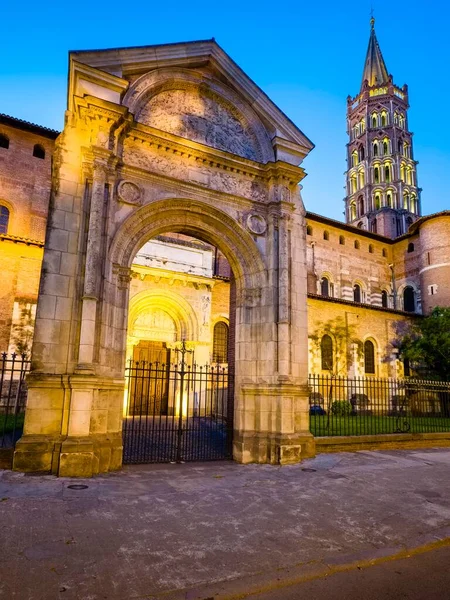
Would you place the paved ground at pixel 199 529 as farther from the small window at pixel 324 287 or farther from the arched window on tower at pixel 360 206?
the arched window on tower at pixel 360 206

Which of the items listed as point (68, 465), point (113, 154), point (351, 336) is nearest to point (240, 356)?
point (68, 465)

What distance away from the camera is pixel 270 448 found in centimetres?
970

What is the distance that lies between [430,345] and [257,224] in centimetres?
2115

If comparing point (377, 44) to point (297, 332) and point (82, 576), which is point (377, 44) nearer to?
point (297, 332)

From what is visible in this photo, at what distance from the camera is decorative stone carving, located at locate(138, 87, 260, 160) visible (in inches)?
414

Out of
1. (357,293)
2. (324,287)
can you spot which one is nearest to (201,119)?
(324,287)

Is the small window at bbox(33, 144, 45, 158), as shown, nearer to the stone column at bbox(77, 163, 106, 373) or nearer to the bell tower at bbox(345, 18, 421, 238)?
the stone column at bbox(77, 163, 106, 373)

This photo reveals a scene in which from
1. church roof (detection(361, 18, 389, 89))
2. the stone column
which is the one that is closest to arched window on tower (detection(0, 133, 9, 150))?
the stone column

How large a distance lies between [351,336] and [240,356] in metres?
19.7

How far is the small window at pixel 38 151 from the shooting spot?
25406 mm

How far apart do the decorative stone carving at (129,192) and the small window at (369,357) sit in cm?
2392

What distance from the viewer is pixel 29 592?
3.34 meters

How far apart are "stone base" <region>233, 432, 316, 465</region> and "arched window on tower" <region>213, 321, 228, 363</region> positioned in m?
13.9

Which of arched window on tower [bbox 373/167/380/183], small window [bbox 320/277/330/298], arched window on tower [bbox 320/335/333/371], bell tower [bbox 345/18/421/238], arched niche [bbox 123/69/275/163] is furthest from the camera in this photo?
arched window on tower [bbox 373/167/380/183]
